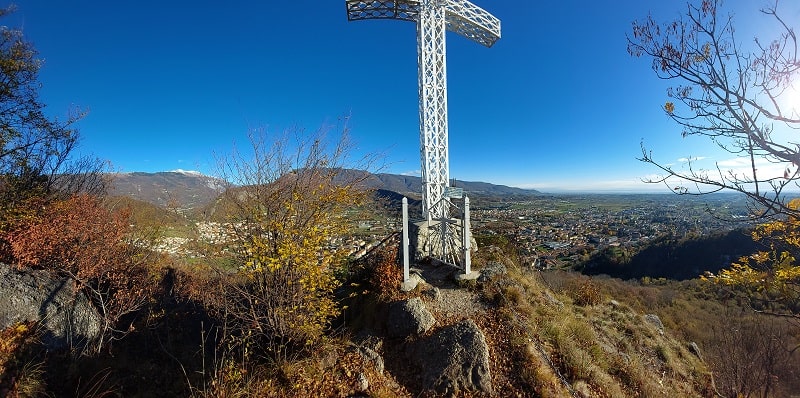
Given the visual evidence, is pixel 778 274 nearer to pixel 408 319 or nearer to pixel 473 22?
pixel 408 319

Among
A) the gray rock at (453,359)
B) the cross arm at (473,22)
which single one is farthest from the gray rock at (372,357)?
the cross arm at (473,22)

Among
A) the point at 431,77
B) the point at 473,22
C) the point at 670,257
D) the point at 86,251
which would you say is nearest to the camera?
the point at 86,251

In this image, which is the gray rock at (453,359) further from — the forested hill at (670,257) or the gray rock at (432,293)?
the forested hill at (670,257)

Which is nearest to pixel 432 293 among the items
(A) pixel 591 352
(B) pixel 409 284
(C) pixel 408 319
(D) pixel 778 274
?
(B) pixel 409 284

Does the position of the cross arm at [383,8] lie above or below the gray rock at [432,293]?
above

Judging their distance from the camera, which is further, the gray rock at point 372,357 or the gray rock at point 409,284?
the gray rock at point 409,284

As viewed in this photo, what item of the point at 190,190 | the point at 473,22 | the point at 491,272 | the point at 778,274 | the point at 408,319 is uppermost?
the point at 473,22

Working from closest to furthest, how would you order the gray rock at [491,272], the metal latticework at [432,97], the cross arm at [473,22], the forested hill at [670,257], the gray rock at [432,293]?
the gray rock at [432,293], the gray rock at [491,272], the metal latticework at [432,97], the cross arm at [473,22], the forested hill at [670,257]

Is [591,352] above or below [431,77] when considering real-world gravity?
Result: below

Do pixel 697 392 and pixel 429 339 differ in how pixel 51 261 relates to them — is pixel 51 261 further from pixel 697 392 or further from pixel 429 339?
pixel 697 392
